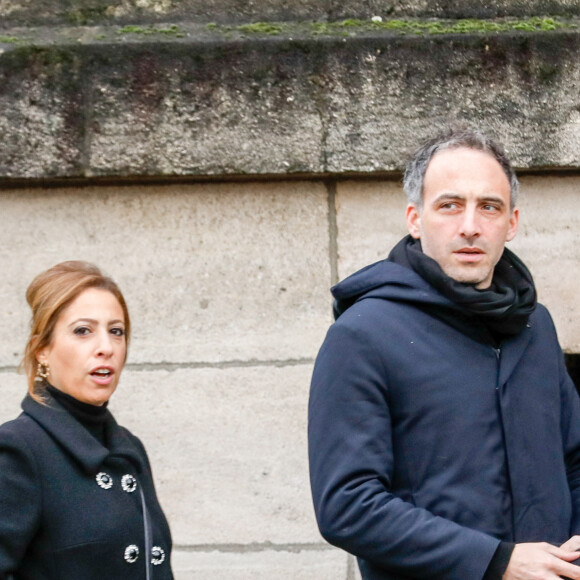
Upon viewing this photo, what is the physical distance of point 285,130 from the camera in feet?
10.7

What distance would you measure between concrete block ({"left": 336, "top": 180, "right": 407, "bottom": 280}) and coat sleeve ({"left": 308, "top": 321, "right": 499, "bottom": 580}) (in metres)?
1.22

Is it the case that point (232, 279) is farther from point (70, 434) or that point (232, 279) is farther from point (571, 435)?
point (571, 435)

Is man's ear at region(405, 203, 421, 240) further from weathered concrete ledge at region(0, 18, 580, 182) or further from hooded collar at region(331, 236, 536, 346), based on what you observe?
weathered concrete ledge at region(0, 18, 580, 182)

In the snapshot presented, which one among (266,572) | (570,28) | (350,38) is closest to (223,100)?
(350,38)

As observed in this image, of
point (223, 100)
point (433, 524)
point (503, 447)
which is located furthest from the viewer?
point (223, 100)

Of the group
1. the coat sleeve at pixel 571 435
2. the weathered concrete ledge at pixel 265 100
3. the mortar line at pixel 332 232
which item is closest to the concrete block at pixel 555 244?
the weathered concrete ledge at pixel 265 100

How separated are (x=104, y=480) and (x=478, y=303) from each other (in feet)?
3.18

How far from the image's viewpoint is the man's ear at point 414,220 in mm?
2447

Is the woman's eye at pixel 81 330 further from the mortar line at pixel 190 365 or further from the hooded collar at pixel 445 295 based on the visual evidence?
the mortar line at pixel 190 365

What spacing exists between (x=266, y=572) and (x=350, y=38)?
1.78 metres

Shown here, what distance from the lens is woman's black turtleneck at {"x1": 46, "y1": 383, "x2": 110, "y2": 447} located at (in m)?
2.46

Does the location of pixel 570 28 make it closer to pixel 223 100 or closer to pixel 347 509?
pixel 223 100

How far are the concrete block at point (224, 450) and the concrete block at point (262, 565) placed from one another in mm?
45

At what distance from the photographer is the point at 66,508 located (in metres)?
2.29
